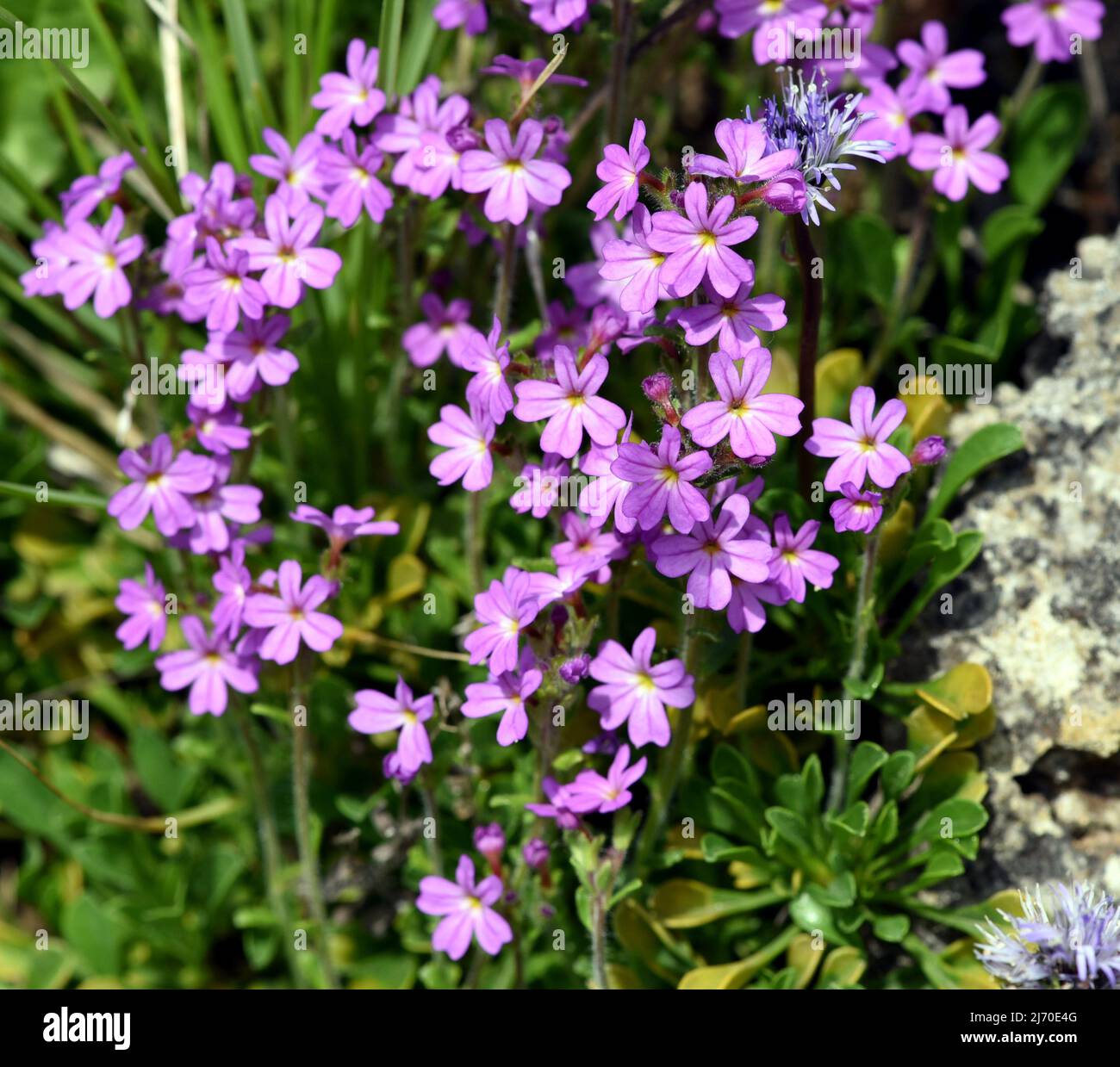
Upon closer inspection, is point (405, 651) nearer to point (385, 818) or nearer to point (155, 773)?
point (385, 818)

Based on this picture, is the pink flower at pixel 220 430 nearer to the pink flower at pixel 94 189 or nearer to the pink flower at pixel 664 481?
the pink flower at pixel 94 189

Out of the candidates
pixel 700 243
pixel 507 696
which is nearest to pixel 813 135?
pixel 700 243

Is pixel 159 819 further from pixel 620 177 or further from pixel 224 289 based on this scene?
pixel 620 177

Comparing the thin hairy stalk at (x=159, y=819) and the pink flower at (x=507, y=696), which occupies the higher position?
the pink flower at (x=507, y=696)

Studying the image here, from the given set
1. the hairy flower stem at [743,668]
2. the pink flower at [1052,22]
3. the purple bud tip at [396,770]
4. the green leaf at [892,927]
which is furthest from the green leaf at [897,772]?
the pink flower at [1052,22]

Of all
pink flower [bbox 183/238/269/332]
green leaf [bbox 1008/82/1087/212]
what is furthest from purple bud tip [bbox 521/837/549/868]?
green leaf [bbox 1008/82/1087/212]

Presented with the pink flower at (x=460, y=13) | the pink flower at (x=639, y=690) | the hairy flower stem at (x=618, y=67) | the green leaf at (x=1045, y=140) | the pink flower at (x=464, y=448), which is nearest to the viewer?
the pink flower at (x=639, y=690)

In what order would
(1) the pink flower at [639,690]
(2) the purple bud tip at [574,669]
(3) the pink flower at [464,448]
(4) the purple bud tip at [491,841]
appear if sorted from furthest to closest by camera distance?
(4) the purple bud tip at [491,841] < (3) the pink flower at [464,448] < (1) the pink flower at [639,690] < (2) the purple bud tip at [574,669]
